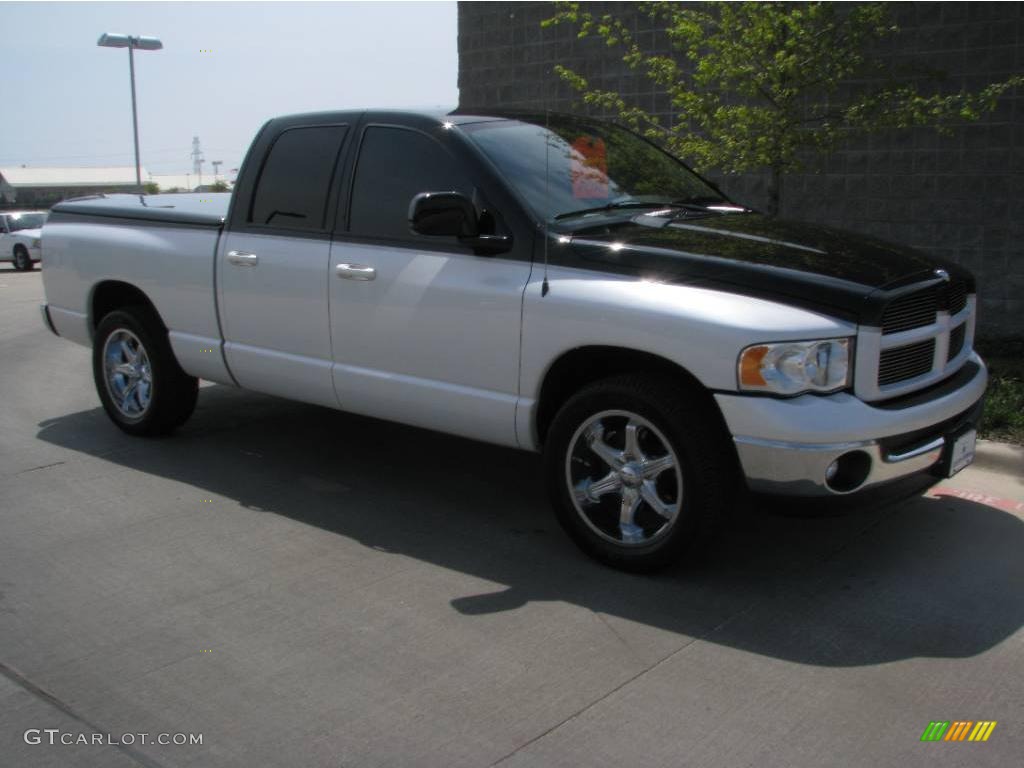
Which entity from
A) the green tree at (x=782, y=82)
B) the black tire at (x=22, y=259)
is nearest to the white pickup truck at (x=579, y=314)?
the green tree at (x=782, y=82)

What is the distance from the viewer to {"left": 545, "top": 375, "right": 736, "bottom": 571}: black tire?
4.24 metres

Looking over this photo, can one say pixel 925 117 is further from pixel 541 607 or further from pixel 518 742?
pixel 518 742

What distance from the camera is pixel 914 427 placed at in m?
4.20

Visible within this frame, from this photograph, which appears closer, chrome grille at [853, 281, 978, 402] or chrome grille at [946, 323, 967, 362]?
chrome grille at [853, 281, 978, 402]

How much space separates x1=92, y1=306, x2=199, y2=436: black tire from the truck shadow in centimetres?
16

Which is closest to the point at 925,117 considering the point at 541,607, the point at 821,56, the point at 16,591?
the point at 821,56

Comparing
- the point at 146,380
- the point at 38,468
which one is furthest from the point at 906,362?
the point at 38,468

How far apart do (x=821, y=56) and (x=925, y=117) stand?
36.0 inches

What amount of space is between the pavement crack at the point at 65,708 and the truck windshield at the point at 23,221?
85.7 feet

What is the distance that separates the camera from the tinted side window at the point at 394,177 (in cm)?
514

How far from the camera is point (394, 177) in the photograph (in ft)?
17.5

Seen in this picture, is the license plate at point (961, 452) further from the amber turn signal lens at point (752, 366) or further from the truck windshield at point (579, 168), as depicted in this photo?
the truck windshield at point (579, 168)

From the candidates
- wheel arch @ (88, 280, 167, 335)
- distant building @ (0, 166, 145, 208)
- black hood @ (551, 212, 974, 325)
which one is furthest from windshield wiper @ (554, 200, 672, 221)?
distant building @ (0, 166, 145, 208)

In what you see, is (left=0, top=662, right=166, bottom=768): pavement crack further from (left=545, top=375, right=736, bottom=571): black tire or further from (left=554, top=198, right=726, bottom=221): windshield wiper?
(left=554, top=198, right=726, bottom=221): windshield wiper
